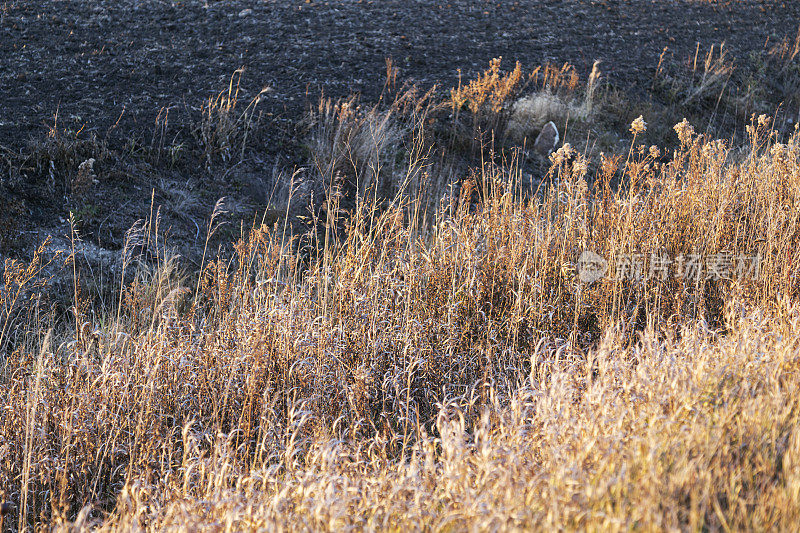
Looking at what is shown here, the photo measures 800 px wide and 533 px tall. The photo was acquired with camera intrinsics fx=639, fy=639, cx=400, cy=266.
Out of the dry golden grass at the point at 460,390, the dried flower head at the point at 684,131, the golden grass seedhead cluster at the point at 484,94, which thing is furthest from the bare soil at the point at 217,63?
the dried flower head at the point at 684,131

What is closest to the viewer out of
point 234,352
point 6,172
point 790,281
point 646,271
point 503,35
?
point 234,352

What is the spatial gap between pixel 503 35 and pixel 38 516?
26.6 feet

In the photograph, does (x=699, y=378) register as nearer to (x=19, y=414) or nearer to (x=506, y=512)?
(x=506, y=512)

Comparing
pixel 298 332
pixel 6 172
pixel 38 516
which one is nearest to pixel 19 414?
pixel 38 516

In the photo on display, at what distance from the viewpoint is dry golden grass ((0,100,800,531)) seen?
190 centimetres

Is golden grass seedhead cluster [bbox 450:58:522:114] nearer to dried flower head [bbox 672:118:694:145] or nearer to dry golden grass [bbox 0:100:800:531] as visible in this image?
dry golden grass [bbox 0:100:800:531]

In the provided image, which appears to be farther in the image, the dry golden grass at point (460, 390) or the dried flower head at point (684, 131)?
the dried flower head at point (684, 131)

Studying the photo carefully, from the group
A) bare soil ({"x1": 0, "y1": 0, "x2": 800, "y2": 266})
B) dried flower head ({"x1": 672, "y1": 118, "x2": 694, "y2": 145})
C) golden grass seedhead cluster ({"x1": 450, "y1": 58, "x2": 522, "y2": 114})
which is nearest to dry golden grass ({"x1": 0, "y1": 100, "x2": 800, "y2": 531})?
dried flower head ({"x1": 672, "y1": 118, "x2": 694, "y2": 145})

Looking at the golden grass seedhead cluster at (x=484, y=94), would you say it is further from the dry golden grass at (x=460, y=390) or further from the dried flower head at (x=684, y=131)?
the dried flower head at (x=684, y=131)

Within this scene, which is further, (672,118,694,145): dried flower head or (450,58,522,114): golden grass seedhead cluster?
(450,58,522,114): golden grass seedhead cluster

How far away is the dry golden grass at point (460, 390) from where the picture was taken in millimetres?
1898

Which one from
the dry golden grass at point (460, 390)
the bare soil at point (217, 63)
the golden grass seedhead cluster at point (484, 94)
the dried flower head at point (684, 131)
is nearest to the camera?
the dry golden grass at point (460, 390)

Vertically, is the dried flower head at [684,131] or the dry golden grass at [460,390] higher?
the dried flower head at [684,131]

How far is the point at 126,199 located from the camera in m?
5.11
